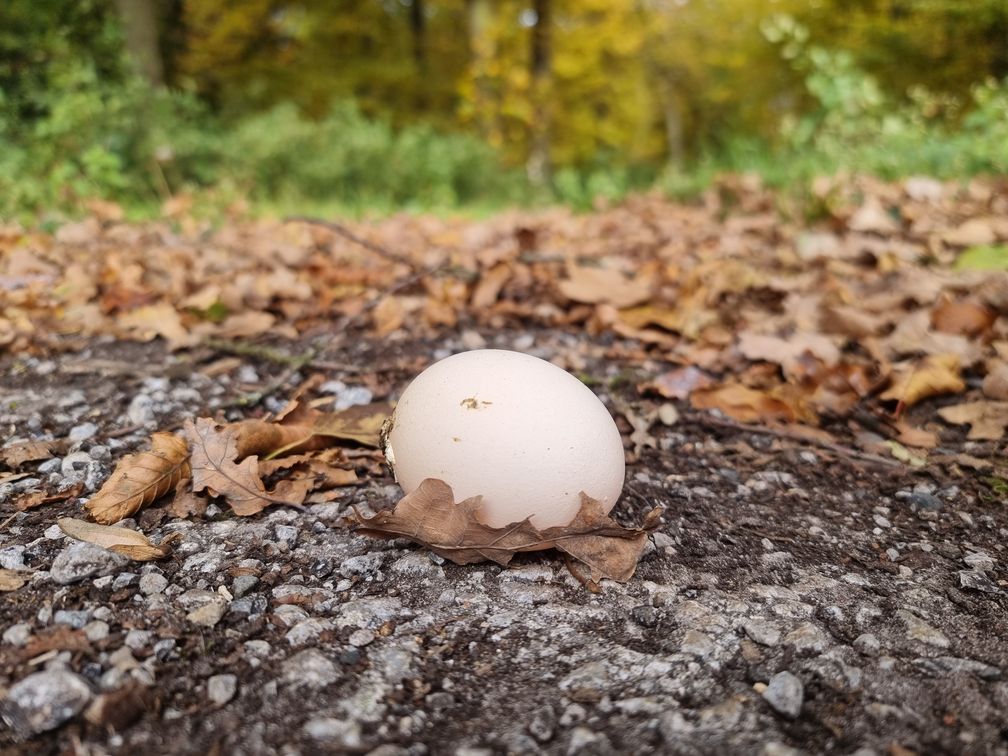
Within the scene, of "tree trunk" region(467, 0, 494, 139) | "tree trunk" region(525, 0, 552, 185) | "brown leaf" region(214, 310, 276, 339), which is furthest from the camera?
"tree trunk" region(525, 0, 552, 185)

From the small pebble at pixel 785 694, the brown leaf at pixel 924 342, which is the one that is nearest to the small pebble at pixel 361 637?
the small pebble at pixel 785 694

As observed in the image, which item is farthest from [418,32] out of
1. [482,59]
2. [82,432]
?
[82,432]

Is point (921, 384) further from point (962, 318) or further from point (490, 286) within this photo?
point (490, 286)

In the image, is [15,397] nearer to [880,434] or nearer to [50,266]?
[50,266]

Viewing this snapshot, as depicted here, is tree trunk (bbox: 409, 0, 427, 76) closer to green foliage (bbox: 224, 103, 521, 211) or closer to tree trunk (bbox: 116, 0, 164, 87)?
green foliage (bbox: 224, 103, 521, 211)

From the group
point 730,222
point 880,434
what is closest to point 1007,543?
point 880,434

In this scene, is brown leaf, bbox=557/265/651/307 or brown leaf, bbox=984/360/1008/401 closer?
brown leaf, bbox=984/360/1008/401

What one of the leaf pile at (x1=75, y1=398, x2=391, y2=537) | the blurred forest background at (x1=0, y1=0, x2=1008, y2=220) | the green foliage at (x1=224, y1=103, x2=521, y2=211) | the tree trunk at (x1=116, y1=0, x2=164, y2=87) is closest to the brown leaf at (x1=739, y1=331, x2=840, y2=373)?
the leaf pile at (x1=75, y1=398, x2=391, y2=537)
